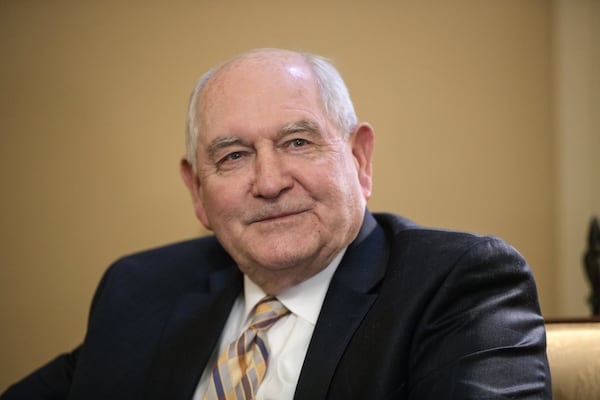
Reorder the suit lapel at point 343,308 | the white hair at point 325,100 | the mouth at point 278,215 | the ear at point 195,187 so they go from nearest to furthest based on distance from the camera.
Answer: the suit lapel at point 343,308 → the mouth at point 278,215 → the white hair at point 325,100 → the ear at point 195,187

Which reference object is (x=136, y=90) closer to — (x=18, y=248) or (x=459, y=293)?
(x=18, y=248)

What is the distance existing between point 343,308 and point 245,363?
29 cm

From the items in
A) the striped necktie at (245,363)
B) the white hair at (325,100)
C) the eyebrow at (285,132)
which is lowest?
the striped necktie at (245,363)

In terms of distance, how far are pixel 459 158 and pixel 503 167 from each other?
180 millimetres

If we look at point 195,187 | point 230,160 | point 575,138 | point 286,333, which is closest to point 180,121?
point 195,187

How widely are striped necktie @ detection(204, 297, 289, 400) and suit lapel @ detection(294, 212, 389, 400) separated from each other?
167mm

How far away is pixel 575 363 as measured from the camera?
56.6 inches

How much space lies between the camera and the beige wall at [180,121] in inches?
93.3

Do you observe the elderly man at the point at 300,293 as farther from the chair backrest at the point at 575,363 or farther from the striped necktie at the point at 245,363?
the chair backrest at the point at 575,363

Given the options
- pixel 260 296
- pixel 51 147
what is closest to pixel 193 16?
pixel 51 147

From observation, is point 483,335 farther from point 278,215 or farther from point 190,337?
point 190,337

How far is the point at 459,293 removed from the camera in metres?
1.22

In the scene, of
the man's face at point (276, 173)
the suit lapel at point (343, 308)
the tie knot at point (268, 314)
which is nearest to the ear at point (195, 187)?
the man's face at point (276, 173)

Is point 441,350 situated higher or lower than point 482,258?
lower
